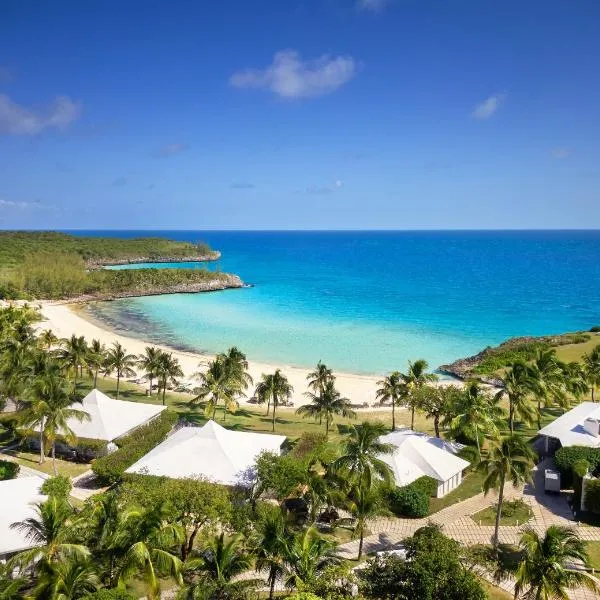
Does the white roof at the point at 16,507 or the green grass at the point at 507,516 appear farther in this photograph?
the green grass at the point at 507,516

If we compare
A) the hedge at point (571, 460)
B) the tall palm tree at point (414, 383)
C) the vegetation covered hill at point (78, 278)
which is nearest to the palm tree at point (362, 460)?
the hedge at point (571, 460)

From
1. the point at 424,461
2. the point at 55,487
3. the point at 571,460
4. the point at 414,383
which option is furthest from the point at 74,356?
the point at 571,460

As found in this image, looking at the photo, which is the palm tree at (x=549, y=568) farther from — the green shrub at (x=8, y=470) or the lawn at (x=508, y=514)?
the green shrub at (x=8, y=470)

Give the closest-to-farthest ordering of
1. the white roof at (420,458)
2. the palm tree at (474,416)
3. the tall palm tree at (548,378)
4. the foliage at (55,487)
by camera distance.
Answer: the foliage at (55,487), the white roof at (420,458), the palm tree at (474,416), the tall palm tree at (548,378)

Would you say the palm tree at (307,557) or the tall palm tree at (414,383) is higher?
the tall palm tree at (414,383)

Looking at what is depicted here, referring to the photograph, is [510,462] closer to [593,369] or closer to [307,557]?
[307,557]

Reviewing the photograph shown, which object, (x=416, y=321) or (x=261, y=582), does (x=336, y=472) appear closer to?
(x=261, y=582)

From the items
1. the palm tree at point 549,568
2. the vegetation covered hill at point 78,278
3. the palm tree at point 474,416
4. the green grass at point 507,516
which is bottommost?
the green grass at point 507,516

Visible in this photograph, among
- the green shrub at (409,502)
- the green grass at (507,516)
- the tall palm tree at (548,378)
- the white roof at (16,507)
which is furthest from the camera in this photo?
the tall palm tree at (548,378)
